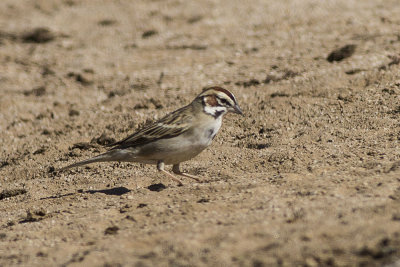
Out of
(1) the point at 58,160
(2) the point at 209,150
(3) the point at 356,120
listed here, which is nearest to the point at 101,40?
(1) the point at 58,160

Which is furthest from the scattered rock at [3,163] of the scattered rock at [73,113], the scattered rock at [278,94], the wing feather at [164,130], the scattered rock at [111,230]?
the scattered rock at [278,94]

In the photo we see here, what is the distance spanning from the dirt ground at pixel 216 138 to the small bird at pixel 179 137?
1.39ft

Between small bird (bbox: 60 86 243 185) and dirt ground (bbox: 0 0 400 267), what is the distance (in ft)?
1.39

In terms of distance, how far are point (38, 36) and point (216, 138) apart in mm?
9740

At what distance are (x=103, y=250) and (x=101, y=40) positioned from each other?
39.1ft

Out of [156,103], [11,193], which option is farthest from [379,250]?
[156,103]

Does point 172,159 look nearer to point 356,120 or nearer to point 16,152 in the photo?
point 356,120

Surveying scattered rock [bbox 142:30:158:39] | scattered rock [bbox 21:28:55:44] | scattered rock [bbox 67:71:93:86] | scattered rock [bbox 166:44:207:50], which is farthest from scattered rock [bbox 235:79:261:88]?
scattered rock [bbox 21:28:55:44]

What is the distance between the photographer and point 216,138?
965cm

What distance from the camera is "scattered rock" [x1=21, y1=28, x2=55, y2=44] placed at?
1708 centimetres

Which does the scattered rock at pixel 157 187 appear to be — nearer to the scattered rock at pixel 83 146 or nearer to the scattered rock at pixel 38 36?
the scattered rock at pixel 83 146

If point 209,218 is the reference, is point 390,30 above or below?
above

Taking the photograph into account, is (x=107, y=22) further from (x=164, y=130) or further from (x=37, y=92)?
(x=164, y=130)

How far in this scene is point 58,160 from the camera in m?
9.74
